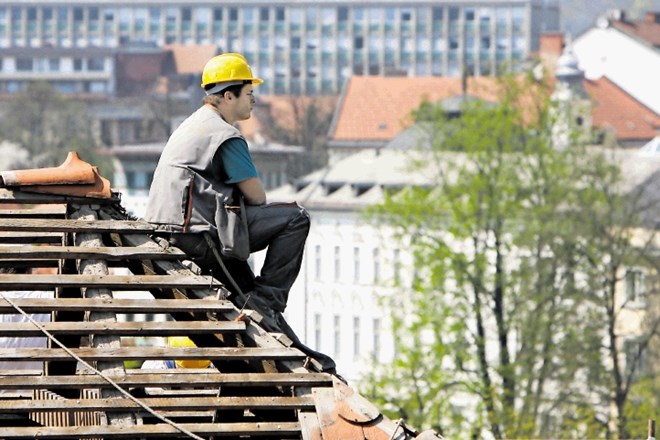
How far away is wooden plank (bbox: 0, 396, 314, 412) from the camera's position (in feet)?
37.0

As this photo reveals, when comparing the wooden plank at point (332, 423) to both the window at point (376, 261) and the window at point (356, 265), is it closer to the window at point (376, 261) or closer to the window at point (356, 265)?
the window at point (376, 261)

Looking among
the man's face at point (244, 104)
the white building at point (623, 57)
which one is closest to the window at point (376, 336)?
the white building at point (623, 57)

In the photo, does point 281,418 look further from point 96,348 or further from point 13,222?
point 13,222

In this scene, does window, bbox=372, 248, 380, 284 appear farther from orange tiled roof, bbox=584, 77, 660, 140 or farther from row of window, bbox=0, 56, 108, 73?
row of window, bbox=0, 56, 108, 73

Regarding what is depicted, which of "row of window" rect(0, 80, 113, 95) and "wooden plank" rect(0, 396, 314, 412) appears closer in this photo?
"wooden plank" rect(0, 396, 314, 412)

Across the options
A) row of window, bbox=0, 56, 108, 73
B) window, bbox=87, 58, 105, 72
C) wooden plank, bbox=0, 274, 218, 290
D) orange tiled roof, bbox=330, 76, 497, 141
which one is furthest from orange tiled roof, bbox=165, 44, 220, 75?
wooden plank, bbox=0, 274, 218, 290

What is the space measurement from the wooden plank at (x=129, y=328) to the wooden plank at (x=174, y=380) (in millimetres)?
220

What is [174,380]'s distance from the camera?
11.6 m

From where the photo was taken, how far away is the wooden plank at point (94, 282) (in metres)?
12.1

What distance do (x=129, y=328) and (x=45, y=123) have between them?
134 m

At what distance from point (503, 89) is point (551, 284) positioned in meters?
5.67

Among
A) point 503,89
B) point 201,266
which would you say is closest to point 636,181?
point 503,89

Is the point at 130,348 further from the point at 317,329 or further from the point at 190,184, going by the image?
the point at 317,329

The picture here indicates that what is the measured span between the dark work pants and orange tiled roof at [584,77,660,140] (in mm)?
97942
